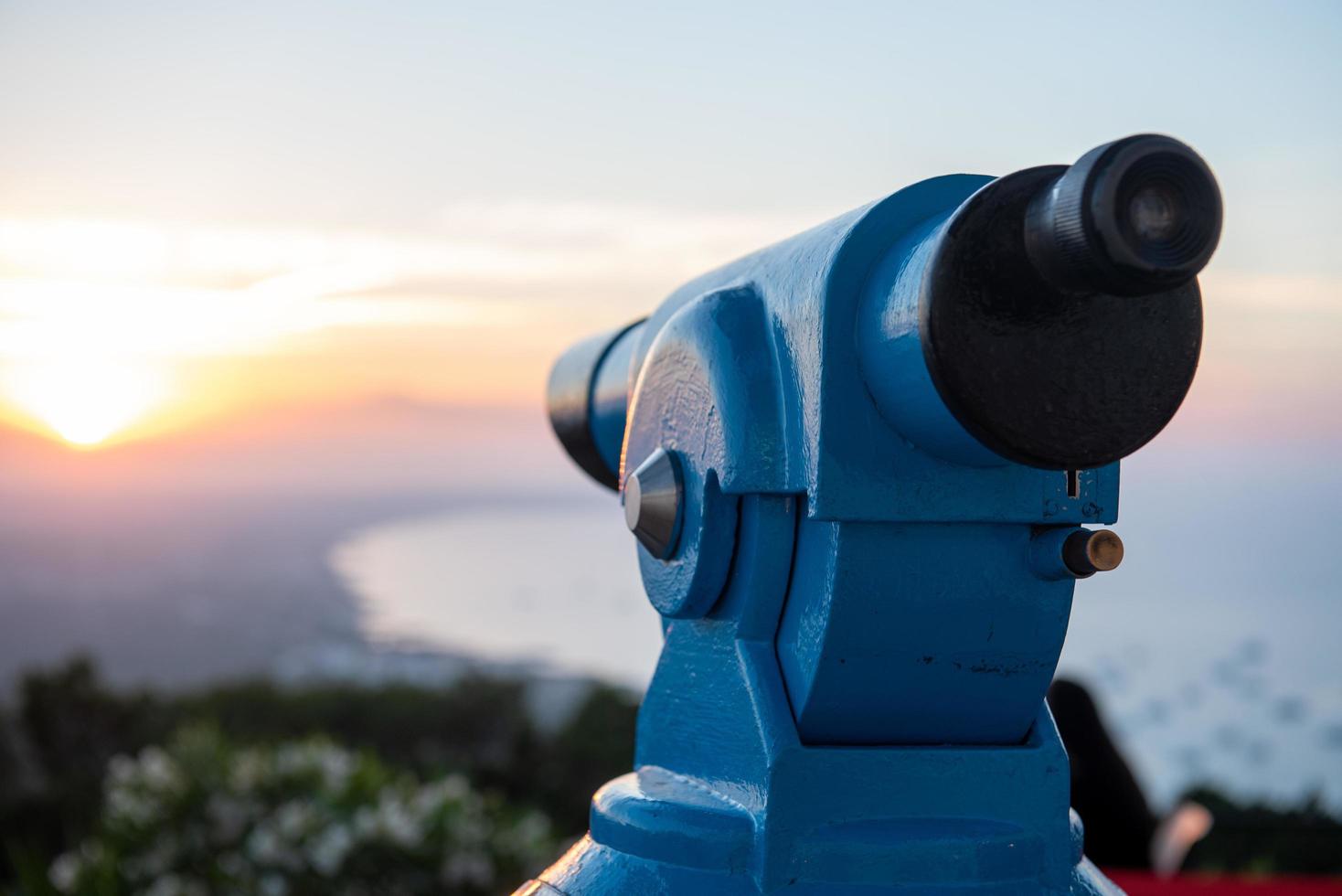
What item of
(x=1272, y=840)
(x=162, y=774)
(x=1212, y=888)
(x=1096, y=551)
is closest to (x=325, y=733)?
(x=162, y=774)

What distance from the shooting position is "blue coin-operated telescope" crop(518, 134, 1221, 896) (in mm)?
886

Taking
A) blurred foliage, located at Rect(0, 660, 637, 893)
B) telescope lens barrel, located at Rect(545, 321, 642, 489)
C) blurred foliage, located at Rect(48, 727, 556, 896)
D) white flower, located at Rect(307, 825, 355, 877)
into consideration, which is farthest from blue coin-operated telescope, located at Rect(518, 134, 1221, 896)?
blurred foliage, located at Rect(0, 660, 637, 893)

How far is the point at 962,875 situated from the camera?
101cm

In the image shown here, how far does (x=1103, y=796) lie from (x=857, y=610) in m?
2.78

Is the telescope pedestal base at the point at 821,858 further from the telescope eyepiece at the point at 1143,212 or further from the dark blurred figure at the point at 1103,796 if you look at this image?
the dark blurred figure at the point at 1103,796

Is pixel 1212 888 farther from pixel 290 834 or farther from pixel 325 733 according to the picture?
pixel 325 733

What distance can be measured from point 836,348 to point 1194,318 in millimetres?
247

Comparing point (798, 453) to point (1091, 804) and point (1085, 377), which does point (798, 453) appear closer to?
point (1085, 377)

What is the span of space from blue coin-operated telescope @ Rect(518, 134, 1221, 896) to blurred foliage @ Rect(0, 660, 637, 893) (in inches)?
218

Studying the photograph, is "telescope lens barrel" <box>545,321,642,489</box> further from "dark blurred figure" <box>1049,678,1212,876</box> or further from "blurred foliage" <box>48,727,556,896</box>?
"blurred foliage" <box>48,727,556,896</box>

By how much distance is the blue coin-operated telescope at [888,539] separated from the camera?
2.91ft

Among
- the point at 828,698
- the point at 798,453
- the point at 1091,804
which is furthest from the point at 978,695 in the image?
the point at 1091,804

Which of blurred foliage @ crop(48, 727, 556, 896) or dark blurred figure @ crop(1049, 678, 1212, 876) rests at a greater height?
dark blurred figure @ crop(1049, 678, 1212, 876)

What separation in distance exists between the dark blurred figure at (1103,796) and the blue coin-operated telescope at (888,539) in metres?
2.52
